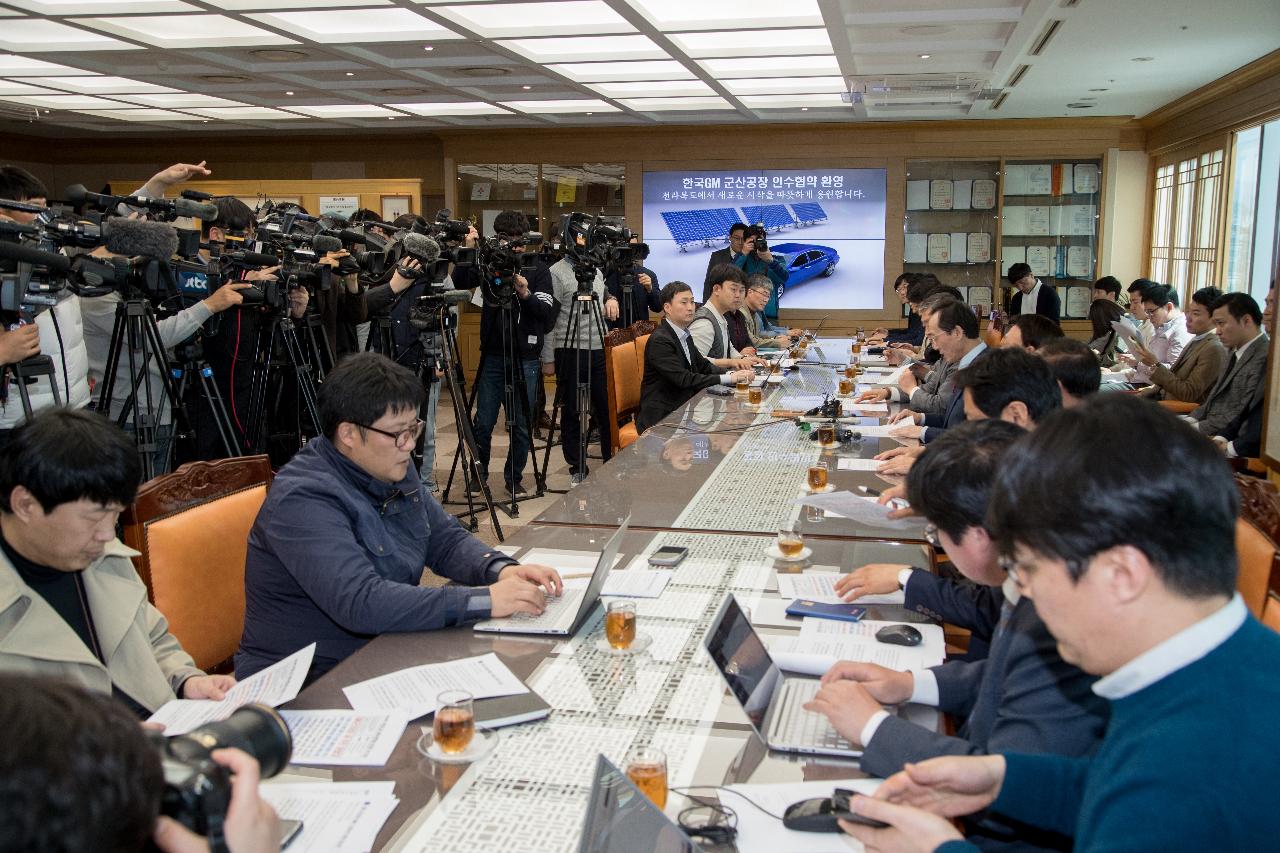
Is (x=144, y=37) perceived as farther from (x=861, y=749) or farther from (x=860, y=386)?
(x=861, y=749)

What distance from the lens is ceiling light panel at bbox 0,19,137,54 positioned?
19.8 feet

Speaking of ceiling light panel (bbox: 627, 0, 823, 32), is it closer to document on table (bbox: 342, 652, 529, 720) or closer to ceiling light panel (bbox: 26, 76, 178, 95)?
ceiling light panel (bbox: 26, 76, 178, 95)

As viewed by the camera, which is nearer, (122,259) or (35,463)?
(35,463)

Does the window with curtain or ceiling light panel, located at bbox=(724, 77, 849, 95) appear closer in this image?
ceiling light panel, located at bbox=(724, 77, 849, 95)

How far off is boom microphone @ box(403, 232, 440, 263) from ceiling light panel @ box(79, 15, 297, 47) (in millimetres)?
1926

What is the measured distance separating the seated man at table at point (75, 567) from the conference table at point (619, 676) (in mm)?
385

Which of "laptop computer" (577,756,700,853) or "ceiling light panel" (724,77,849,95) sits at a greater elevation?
"ceiling light panel" (724,77,849,95)

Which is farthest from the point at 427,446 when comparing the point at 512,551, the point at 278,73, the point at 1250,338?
the point at 1250,338

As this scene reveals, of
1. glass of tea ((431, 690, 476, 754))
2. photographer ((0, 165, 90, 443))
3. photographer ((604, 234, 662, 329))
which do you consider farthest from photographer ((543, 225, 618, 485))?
glass of tea ((431, 690, 476, 754))

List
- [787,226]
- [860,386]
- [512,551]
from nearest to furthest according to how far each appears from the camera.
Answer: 1. [512,551]
2. [860,386]
3. [787,226]

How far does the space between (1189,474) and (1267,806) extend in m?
0.30

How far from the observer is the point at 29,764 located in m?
0.63

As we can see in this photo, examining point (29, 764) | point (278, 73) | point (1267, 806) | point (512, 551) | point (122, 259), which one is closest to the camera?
point (29, 764)

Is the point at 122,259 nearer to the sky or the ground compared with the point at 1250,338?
nearer to the sky
